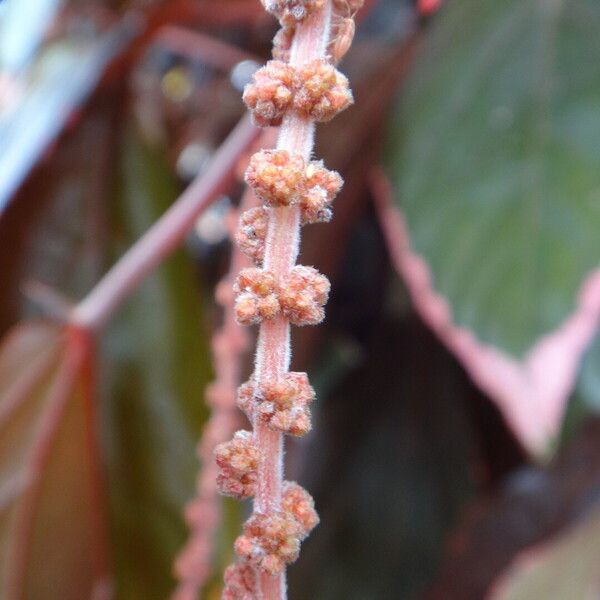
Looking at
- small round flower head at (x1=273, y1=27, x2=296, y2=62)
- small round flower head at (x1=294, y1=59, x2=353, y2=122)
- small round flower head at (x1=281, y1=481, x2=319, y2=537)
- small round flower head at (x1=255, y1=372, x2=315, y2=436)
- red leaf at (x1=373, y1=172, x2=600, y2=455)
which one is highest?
red leaf at (x1=373, y1=172, x2=600, y2=455)

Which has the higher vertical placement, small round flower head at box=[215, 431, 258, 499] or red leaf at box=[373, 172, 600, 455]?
red leaf at box=[373, 172, 600, 455]

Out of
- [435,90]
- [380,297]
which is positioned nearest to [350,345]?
[380,297]

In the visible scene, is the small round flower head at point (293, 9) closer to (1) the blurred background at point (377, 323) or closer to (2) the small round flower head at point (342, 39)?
(2) the small round flower head at point (342, 39)

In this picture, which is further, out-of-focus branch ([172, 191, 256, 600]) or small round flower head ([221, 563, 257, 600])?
out-of-focus branch ([172, 191, 256, 600])

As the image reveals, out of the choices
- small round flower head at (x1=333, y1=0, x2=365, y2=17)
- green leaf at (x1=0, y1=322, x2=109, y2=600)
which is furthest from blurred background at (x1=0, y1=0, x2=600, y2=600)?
small round flower head at (x1=333, y1=0, x2=365, y2=17)

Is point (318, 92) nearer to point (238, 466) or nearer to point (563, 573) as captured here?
point (238, 466)

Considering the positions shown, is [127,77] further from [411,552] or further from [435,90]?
[411,552]

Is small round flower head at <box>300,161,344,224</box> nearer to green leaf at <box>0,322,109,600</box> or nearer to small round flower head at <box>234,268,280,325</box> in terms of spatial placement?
small round flower head at <box>234,268,280,325</box>

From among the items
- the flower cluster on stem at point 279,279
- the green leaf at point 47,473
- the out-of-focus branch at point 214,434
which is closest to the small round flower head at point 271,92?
the flower cluster on stem at point 279,279
